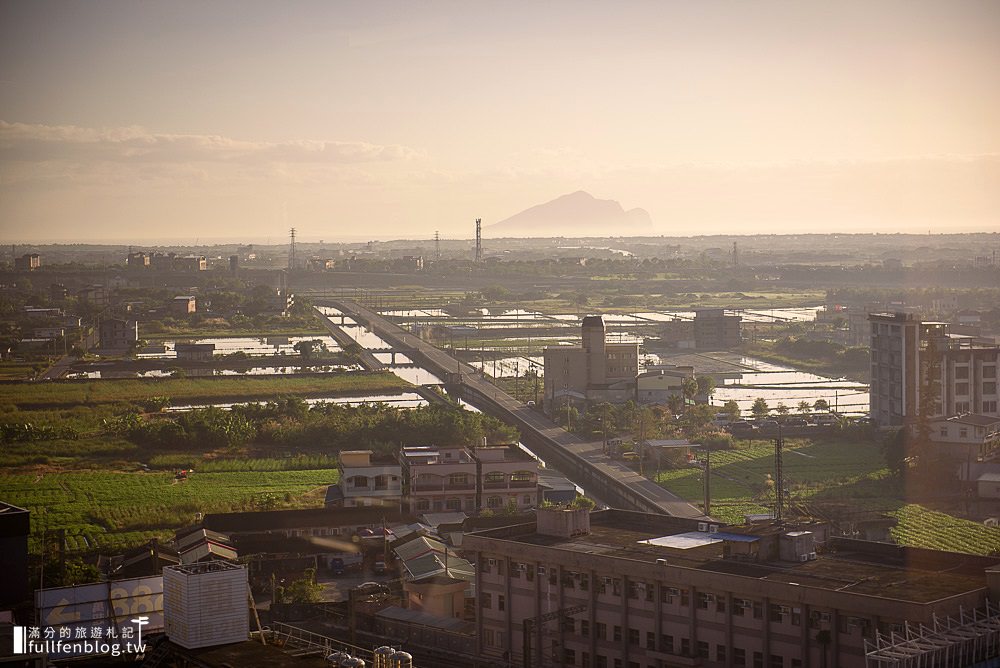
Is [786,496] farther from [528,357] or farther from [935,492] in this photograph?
[528,357]

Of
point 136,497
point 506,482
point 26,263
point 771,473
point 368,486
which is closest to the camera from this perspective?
point 506,482

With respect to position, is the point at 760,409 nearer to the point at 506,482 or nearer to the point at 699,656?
the point at 506,482

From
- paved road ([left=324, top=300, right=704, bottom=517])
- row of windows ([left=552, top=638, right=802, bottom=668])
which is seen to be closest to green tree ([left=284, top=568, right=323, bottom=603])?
row of windows ([left=552, top=638, right=802, bottom=668])

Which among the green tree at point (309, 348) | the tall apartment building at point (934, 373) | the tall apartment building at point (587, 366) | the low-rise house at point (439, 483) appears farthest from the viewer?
the green tree at point (309, 348)

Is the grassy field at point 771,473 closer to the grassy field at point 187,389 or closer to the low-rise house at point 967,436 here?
the low-rise house at point 967,436

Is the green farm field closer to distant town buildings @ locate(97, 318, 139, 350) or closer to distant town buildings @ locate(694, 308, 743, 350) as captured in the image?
distant town buildings @ locate(694, 308, 743, 350)

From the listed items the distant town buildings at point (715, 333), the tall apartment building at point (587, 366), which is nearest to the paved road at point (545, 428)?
the tall apartment building at point (587, 366)

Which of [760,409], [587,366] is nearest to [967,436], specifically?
[760,409]

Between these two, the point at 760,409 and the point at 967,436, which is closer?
the point at 967,436
